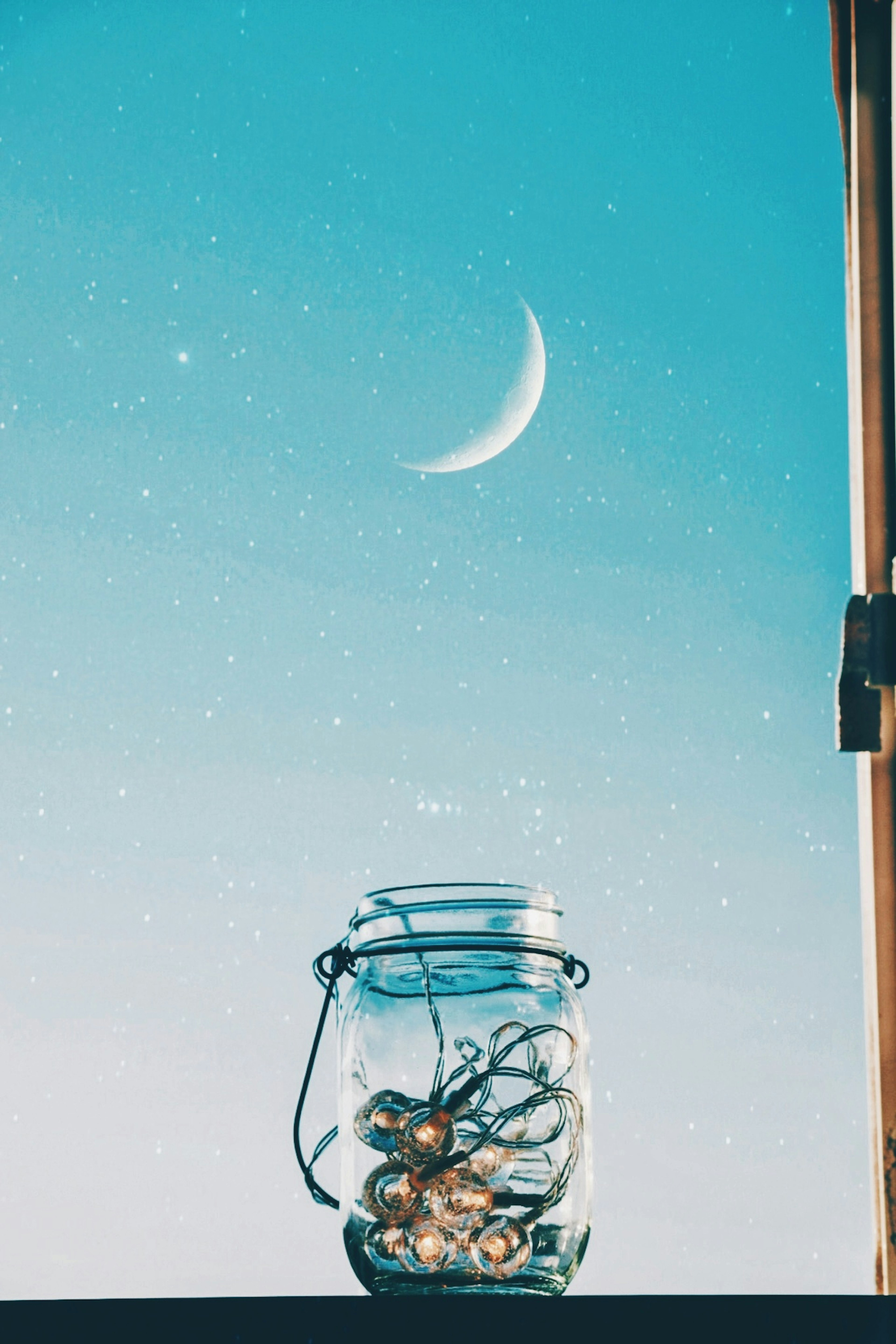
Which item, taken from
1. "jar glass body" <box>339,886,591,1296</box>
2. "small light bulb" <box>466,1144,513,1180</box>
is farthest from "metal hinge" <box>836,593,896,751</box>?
"small light bulb" <box>466,1144,513,1180</box>

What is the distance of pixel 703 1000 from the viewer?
138cm

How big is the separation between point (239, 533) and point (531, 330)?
103cm

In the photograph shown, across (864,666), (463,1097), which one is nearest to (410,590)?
(864,666)

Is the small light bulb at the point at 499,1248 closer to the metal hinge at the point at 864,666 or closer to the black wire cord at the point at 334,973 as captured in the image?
the black wire cord at the point at 334,973

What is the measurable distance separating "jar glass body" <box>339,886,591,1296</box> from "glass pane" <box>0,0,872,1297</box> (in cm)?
6

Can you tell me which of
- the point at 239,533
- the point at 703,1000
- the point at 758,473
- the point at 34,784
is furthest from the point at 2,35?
the point at 703,1000

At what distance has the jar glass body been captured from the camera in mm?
610

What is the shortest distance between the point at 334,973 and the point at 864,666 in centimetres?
37

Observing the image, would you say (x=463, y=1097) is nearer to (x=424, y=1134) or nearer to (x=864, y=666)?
(x=424, y=1134)

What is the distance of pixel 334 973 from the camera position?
760 millimetres

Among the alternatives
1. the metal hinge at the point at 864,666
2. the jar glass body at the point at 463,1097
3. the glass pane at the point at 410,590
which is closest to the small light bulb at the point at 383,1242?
the jar glass body at the point at 463,1097

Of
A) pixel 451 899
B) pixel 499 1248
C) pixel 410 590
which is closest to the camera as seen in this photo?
pixel 499 1248

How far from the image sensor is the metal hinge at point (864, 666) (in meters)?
0.77

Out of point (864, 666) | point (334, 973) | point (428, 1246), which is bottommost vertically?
point (428, 1246)
